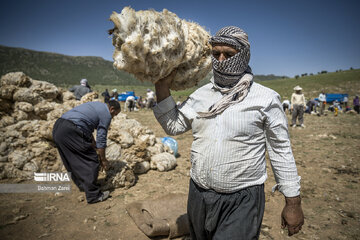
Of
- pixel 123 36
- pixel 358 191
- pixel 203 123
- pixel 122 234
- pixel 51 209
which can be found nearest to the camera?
pixel 123 36

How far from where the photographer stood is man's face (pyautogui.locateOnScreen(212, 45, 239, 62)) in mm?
1440

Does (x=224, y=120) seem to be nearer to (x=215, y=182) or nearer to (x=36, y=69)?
(x=215, y=182)

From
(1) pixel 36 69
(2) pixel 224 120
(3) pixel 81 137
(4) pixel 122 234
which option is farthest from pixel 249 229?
(1) pixel 36 69

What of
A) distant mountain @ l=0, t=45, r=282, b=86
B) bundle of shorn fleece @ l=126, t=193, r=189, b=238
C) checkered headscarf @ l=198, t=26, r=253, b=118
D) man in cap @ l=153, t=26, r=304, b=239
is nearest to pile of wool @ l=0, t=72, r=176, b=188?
bundle of shorn fleece @ l=126, t=193, r=189, b=238

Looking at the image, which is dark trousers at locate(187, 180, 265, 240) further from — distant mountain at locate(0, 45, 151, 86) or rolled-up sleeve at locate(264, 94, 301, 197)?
distant mountain at locate(0, 45, 151, 86)


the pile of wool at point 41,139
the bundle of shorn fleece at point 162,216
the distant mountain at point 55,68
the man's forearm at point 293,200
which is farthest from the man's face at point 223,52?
the distant mountain at point 55,68

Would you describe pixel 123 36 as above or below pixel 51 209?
above

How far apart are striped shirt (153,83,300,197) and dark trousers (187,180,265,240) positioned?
0.06m

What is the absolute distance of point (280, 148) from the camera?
1488 mm

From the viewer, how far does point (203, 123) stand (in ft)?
5.04

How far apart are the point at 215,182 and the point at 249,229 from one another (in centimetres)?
42

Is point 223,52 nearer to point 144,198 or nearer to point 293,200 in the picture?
point 293,200

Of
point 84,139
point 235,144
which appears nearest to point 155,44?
point 235,144

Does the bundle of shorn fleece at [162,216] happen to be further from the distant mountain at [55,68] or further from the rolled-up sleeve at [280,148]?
the distant mountain at [55,68]
